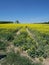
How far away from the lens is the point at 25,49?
46.9 feet

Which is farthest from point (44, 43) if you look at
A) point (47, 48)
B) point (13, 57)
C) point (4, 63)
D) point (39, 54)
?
point (4, 63)

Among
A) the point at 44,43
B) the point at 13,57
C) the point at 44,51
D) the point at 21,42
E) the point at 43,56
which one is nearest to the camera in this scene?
the point at 13,57

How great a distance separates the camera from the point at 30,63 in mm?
9828

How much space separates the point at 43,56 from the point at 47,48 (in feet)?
5.57

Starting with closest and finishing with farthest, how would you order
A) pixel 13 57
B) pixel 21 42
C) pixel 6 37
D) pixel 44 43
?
pixel 13 57, pixel 44 43, pixel 21 42, pixel 6 37

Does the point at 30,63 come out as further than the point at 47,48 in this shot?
No

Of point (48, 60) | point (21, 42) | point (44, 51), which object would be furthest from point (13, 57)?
point (21, 42)

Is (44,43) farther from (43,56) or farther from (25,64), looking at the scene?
(25,64)

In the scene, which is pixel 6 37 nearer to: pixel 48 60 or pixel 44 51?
pixel 44 51

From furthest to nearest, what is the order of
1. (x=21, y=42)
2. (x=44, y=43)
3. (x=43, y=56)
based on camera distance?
(x=21, y=42) < (x=44, y=43) < (x=43, y=56)

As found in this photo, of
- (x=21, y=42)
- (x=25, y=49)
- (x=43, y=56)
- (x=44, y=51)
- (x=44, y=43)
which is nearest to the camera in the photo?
(x=43, y=56)

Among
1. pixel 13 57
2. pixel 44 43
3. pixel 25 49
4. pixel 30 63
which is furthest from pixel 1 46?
pixel 30 63

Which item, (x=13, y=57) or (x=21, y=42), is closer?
(x=13, y=57)

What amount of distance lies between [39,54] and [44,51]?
63cm
